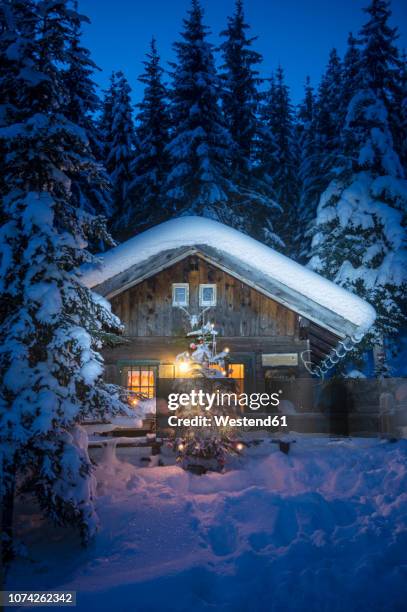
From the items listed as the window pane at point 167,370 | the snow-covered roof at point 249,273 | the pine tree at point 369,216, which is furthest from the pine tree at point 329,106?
the window pane at point 167,370

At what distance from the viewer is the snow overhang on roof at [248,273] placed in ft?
35.5

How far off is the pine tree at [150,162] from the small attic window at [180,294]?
10948 mm

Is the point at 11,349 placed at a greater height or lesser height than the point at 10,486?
greater

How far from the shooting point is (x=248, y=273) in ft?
37.4

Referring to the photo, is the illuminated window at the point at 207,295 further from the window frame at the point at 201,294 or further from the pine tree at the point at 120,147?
the pine tree at the point at 120,147

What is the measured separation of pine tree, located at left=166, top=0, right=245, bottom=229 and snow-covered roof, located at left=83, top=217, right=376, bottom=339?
897 cm

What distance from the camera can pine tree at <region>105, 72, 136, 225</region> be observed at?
25734mm

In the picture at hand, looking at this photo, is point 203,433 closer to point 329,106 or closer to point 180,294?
point 180,294

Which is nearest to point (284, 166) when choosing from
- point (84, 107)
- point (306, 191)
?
point (306, 191)

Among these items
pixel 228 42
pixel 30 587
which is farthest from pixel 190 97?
pixel 30 587

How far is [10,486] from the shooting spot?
479 centimetres

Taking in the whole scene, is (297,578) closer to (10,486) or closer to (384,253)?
(10,486)

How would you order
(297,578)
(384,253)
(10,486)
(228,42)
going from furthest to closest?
1. (228,42)
2. (384,253)
3. (10,486)
4. (297,578)

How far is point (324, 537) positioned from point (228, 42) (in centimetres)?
2654
